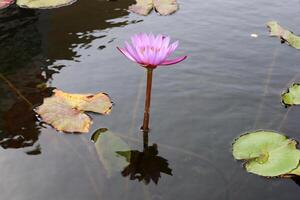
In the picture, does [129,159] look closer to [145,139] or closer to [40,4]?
[145,139]

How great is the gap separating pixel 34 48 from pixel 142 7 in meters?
1.33

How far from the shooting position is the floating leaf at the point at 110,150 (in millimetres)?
2396

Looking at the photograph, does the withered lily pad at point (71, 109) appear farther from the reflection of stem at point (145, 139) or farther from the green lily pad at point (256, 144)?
the green lily pad at point (256, 144)

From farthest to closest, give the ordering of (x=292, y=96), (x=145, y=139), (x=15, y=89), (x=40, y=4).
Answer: (x=40, y=4)
(x=15, y=89)
(x=292, y=96)
(x=145, y=139)

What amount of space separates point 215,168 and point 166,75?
43.0 inches

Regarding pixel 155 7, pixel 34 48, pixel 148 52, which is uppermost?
pixel 148 52

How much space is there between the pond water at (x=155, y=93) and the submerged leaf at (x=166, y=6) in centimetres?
9

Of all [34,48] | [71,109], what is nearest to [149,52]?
[71,109]

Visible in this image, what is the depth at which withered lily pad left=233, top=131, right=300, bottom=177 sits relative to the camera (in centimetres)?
229

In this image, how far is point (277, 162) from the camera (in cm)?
232

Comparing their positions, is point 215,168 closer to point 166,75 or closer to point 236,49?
point 166,75

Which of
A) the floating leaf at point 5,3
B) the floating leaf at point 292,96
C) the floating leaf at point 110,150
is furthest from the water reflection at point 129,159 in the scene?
the floating leaf at point 5,3

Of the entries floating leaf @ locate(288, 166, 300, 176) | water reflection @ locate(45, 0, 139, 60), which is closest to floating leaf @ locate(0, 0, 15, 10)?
water reflection @ locate(45, 0, 139, 60)

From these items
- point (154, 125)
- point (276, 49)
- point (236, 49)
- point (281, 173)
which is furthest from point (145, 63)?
point (276, 49)
